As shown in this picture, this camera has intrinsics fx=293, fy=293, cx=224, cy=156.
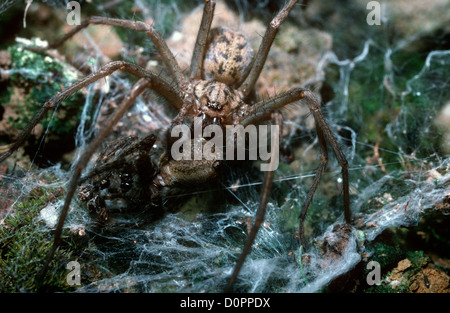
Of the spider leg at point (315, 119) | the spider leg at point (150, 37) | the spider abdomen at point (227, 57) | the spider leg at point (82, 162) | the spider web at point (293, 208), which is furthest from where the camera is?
the spider abdomen at point (227, 57)

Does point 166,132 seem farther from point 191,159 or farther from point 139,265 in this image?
point 139,265

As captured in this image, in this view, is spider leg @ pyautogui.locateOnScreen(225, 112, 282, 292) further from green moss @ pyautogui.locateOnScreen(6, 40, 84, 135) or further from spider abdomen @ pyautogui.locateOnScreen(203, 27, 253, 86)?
green moss @ pyautogui.locateOnScreen(6, 40, 84, 135)

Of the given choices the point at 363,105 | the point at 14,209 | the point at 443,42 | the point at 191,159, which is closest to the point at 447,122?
the point at 363,105

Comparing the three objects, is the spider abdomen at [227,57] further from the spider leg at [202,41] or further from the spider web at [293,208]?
the spider web at [293,208]

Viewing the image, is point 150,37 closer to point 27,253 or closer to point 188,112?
point 188,112

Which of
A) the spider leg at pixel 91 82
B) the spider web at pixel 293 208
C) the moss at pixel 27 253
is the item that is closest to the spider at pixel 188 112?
the spider leg at pixel 91 82

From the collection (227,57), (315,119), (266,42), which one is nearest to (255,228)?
(315,119)

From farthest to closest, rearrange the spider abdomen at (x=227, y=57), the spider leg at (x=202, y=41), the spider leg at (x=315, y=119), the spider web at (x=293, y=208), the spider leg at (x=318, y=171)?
the spider abdomen at (x=227, y=57), the spider leg at (x=202, y=41), the spider leg at (x=318, y=171), the spider leg at (x=315, y=119), the spider web at (x=293, y=208)
